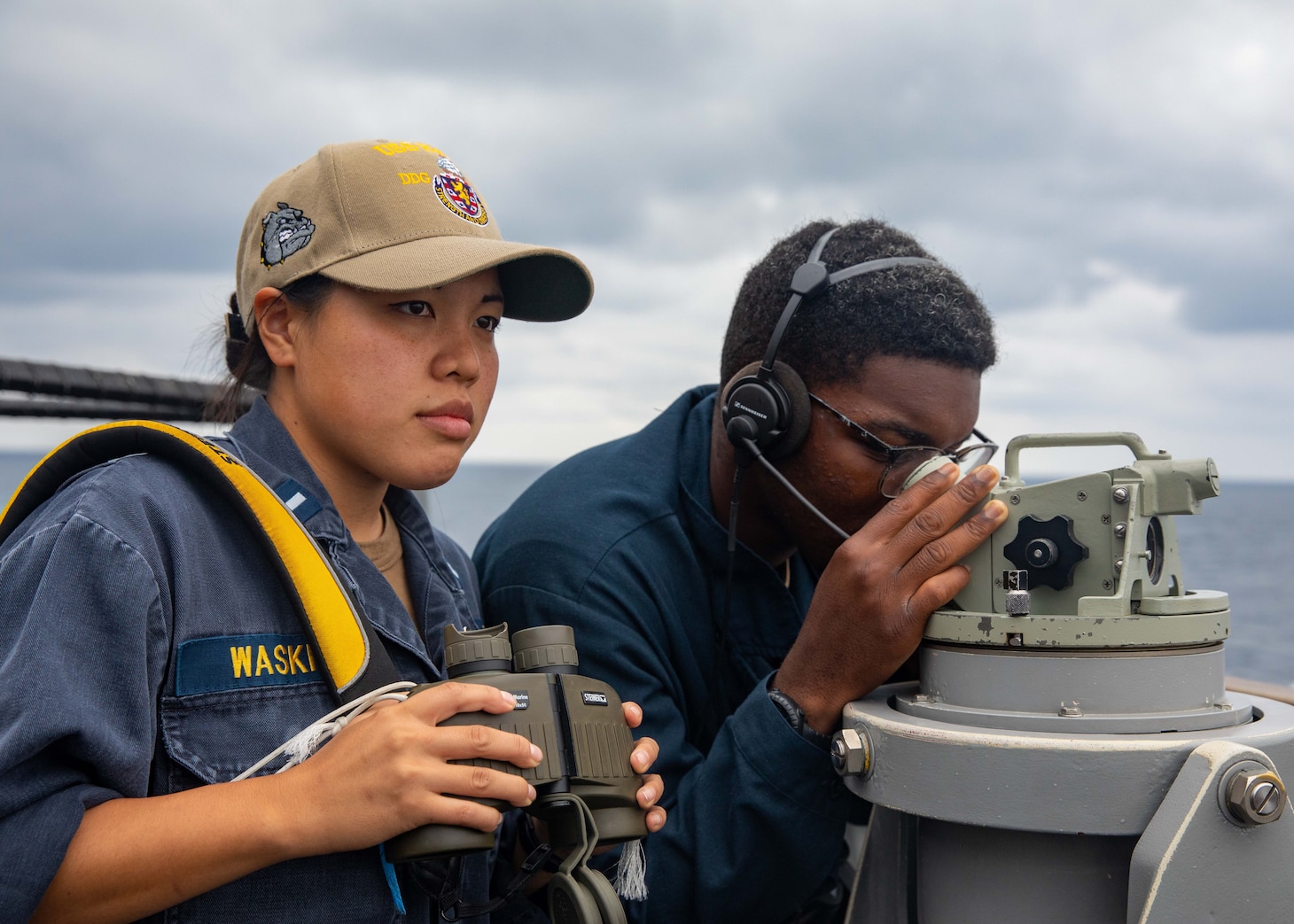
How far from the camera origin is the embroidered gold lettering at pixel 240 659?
142 centimetres

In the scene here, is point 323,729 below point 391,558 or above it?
below

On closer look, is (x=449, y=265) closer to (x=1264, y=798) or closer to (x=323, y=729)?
(x=323, y=729)

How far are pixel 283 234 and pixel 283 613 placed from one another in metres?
0.66

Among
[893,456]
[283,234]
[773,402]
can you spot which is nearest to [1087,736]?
[893,456]

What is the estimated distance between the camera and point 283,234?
5.77 ft

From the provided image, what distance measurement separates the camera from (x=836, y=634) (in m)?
1.72

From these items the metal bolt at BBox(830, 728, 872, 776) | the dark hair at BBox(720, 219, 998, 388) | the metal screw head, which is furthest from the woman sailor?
the metal screw head

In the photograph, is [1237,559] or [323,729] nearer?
[323,729]

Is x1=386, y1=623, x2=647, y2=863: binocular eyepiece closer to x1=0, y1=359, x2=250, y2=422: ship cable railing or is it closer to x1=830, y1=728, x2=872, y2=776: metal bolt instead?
x1=830, y1=728, x2=872, y2=776: metal bolt

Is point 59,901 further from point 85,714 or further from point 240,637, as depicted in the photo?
point 240,637

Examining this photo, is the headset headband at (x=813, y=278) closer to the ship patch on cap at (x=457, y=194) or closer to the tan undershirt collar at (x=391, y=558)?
the ship patch on cap at (x=457, y=194)

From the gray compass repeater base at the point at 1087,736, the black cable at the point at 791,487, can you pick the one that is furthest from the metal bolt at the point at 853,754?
the black cable at the point at 791,487

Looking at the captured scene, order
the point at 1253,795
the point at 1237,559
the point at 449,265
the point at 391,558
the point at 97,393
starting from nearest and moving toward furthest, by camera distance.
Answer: the point at 1253,795
the point at 449,265
the point at 391,558
the point at 97,393
the point at 1237,559

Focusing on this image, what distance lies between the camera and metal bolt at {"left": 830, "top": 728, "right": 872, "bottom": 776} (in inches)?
60.9
